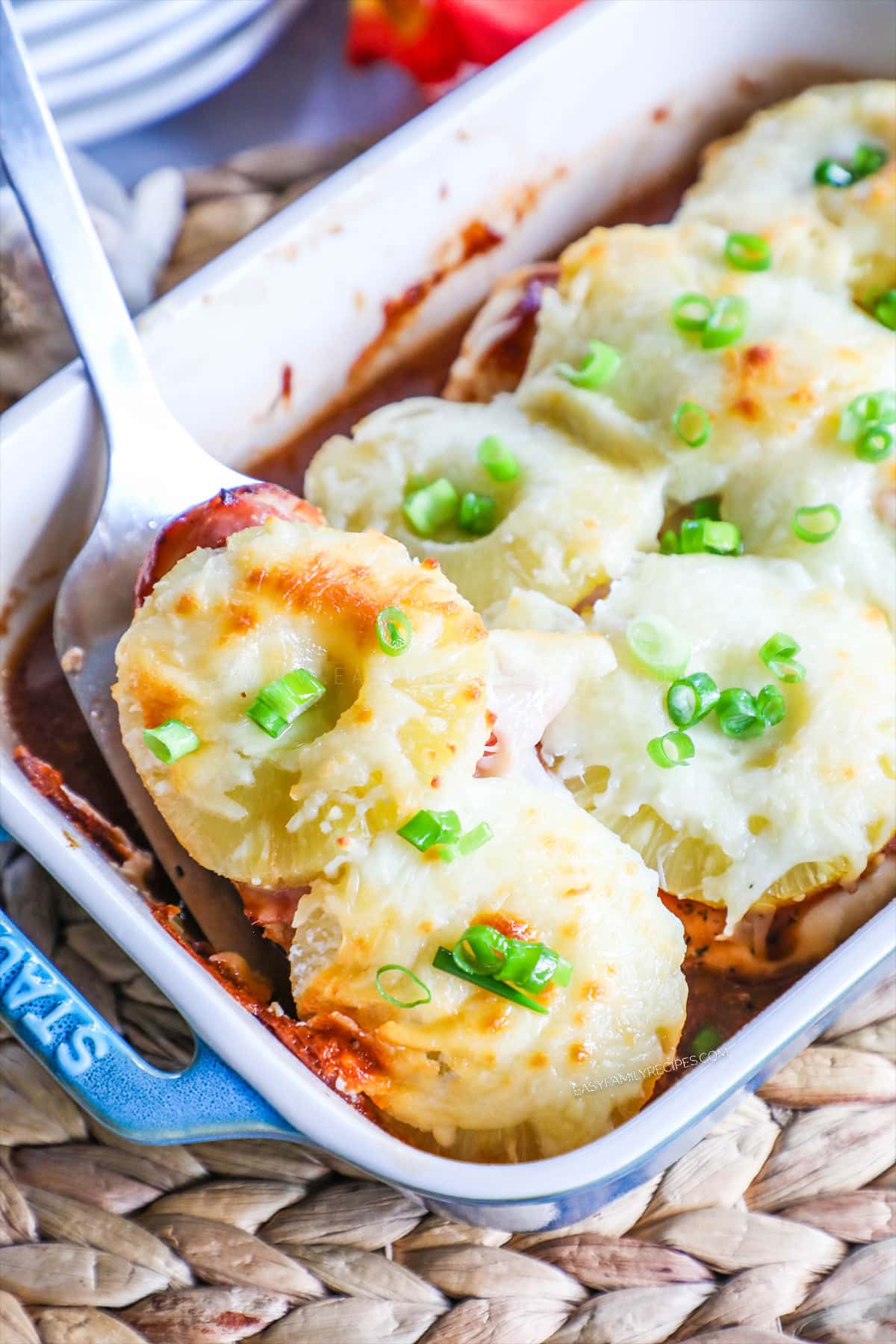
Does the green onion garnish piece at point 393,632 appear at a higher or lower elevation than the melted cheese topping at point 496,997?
higher

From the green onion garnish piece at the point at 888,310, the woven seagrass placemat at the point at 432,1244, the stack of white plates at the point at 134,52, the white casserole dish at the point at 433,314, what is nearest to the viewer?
the white casserole dish at the point at 433,314

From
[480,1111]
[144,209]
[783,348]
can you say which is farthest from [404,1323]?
[144,209]

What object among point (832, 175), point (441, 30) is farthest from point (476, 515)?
point (441, 30)

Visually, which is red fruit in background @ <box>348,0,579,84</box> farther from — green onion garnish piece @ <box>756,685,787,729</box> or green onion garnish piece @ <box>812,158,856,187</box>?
green onion garnish piece @ <box>756,685,787,729</box>

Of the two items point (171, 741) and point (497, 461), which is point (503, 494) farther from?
point (171, 741)

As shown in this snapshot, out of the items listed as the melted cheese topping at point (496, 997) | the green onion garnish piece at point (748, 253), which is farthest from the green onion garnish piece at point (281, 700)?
the green onion garnish piece at point (748, 253)

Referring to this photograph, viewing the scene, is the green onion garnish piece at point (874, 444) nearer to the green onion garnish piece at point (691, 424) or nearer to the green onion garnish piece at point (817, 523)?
the green onion garnish piece at point (817, 523)

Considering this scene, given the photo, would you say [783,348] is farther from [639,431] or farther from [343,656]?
[343,656]
